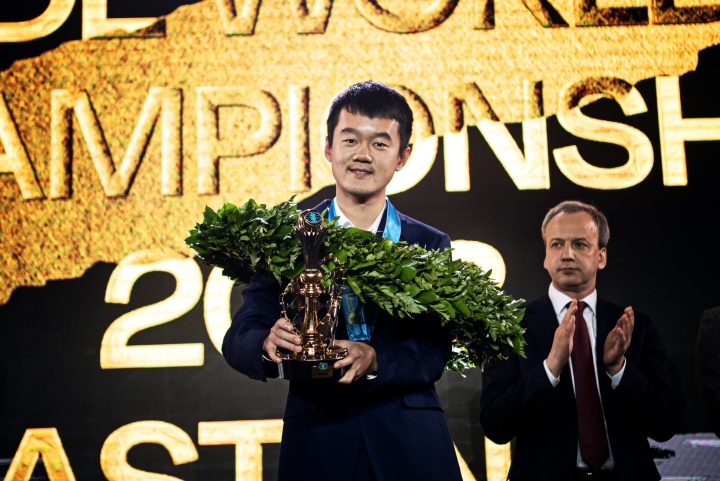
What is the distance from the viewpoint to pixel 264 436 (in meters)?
3.89

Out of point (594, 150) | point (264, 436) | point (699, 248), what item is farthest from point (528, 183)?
point (264, 436)

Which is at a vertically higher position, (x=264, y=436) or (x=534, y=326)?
(x=534, y=326)

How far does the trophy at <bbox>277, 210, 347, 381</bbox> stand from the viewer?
62.1 inches

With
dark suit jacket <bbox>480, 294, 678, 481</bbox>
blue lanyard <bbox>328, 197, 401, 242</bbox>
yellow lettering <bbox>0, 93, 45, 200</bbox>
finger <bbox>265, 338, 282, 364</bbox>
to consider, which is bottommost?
dark suit jacket <bbox>480, 294, 678, 481</bbox>

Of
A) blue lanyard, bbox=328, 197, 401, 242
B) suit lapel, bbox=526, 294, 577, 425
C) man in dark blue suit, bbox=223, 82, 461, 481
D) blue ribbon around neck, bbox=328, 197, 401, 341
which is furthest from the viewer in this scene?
suit lapel, bbox=526, 294, 577, 425

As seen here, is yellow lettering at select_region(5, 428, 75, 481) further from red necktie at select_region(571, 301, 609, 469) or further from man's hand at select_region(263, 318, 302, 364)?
man's hand at select_region(263, 318, 302, 364)

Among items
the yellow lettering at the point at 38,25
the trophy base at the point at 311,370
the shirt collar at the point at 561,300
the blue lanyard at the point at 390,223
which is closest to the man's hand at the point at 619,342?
Result: the shirt collar at the point at 561,300

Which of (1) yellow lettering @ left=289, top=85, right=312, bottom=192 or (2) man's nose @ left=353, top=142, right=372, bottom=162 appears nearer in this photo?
(2) man's nose @ left=353, top=142, right=372, bottom=162

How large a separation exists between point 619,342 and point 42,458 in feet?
9.42

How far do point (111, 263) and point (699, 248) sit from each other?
3113mm

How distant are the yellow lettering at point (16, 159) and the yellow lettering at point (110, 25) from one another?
606 mm

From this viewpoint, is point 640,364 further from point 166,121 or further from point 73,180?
point 73,180

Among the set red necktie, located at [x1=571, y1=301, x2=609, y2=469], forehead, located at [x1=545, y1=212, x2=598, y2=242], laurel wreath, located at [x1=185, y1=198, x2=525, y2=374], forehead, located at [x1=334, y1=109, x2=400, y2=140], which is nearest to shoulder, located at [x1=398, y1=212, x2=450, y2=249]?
laurel wreath, located at [x1=185, y1=198, x2=525, y2=374]

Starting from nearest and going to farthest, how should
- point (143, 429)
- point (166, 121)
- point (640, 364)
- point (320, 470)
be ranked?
point (320, 470) < point (640, 364) < point (143, 429) < point (166, 121)
